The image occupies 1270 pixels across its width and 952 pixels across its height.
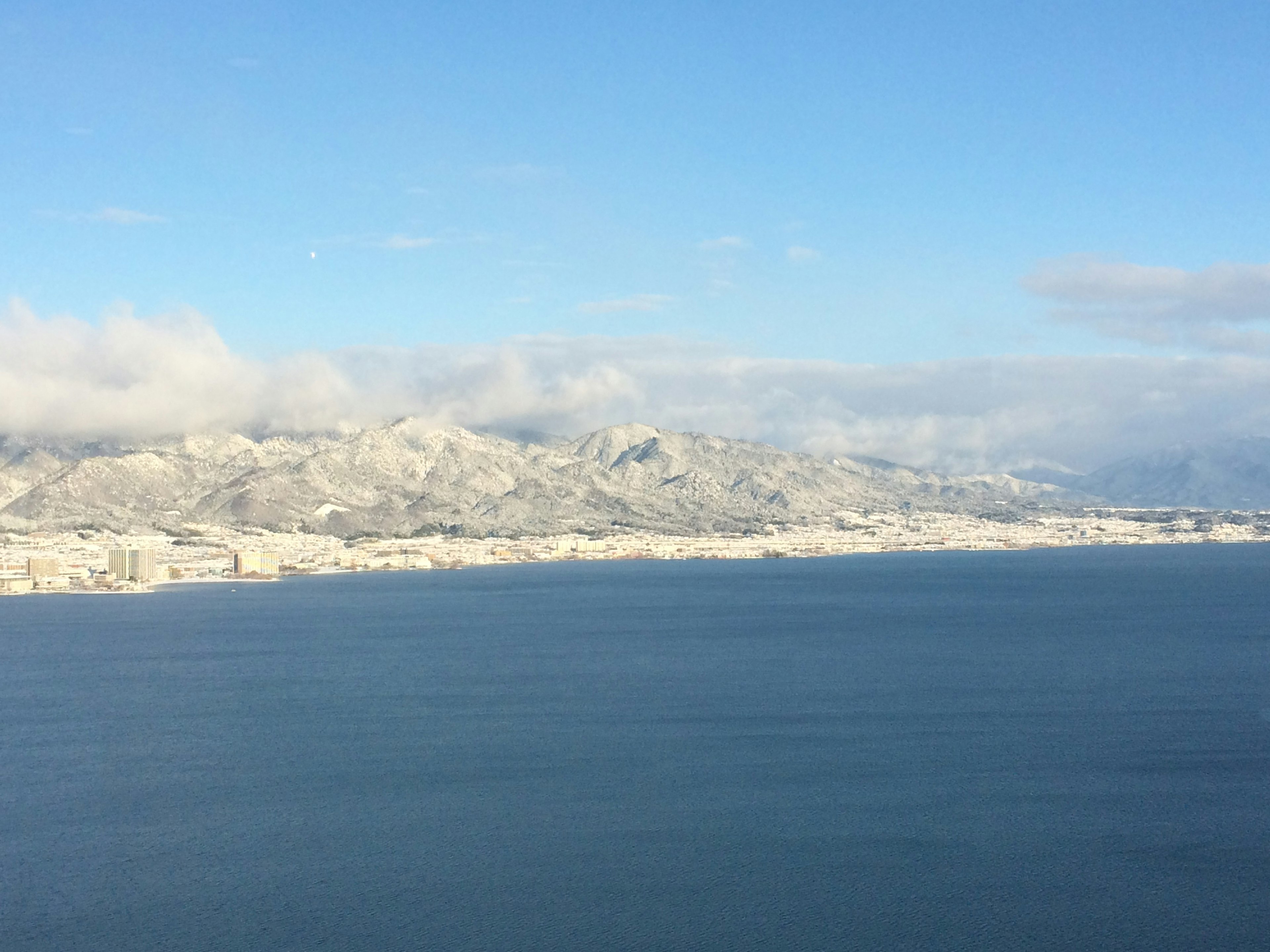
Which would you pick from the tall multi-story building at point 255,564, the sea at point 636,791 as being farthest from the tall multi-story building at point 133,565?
the sea at point 636,791

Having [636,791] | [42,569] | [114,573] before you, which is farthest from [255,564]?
[636,791]

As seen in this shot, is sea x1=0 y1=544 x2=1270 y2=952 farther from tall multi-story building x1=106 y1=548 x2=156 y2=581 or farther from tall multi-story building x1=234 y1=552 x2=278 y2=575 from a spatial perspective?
tall multi-story building x1=234 y1=552 x2=278 y2=575

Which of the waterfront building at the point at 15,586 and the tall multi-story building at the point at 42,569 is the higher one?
the tall multi-story building at the point at 42,569

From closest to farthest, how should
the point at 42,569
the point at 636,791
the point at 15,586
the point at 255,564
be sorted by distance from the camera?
the point at 636,791 → the point at 15,586 → the point at 42,569 → the point at 255,564

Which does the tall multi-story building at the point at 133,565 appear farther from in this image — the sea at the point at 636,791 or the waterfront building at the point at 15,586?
the sea at the point at 636,791

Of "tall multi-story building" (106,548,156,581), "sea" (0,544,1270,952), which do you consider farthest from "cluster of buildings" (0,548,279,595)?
"sea" (0,544,1270,952)

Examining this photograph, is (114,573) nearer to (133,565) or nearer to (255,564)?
(133,565)
